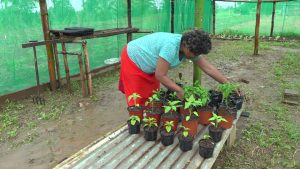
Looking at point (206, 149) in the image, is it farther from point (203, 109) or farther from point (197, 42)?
point (197, 42)

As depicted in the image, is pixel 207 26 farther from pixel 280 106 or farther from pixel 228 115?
pixel 228 115

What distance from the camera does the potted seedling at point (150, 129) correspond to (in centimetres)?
227

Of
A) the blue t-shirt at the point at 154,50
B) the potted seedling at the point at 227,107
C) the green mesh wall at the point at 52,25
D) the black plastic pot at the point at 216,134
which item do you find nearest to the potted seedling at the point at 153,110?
the blue t-shirt at the point at 154,50

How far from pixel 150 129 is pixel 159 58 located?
59 centimetres

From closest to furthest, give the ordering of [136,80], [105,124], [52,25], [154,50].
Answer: [154,50] < [136,80] < [105,124] < [52,25]

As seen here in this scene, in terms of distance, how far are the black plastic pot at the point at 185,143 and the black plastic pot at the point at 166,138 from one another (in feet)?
0.28

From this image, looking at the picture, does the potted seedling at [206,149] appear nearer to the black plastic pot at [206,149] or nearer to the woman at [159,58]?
the black plastic pot at [206,149]

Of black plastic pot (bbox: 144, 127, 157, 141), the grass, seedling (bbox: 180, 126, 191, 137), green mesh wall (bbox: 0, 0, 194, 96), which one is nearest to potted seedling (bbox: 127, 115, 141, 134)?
black plastic pot (bbox: 144, 127, 157, 141)

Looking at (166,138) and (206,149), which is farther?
(166,138)

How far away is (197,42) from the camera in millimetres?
2238

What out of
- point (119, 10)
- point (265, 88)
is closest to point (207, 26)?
point (119, 10)

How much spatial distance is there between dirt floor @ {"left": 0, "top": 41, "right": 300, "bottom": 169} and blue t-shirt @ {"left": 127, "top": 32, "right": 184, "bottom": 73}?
1.06m

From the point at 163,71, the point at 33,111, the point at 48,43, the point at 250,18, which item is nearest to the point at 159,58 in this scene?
the point at 163,71

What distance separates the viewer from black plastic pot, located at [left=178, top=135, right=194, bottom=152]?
2121 millimetres
